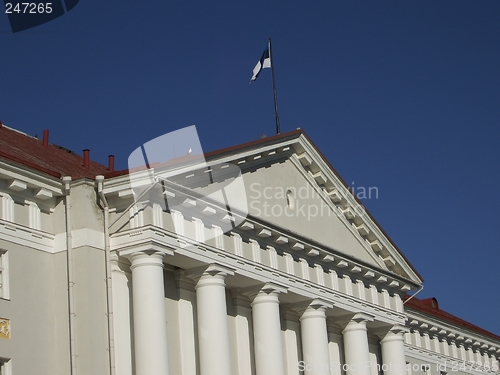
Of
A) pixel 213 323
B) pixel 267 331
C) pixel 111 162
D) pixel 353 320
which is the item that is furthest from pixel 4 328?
pixel 353 320

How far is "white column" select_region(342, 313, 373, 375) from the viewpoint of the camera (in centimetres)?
3238

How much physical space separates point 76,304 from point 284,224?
26.5ft

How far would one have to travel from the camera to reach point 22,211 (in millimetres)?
23453

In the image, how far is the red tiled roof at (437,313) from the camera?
42.0 metres

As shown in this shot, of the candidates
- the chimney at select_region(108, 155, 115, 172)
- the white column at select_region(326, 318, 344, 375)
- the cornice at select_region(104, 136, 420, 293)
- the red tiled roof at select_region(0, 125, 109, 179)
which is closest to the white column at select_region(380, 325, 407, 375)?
the cornice at select_region(104, 136, 420, 293)

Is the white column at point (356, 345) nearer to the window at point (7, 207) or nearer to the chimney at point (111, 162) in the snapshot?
the chimney at point (111, 162)

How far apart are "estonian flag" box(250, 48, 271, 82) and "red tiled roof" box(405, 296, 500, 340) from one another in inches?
488

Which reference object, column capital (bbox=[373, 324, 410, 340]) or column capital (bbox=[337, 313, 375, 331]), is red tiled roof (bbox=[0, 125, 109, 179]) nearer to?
column capital (bbox=[337, 313, 375, 331])

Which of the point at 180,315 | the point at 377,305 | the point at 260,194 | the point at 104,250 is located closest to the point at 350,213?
the point at 377,305

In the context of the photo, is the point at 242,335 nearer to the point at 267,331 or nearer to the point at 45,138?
the point at 267,331

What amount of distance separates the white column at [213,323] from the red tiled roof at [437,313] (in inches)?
647

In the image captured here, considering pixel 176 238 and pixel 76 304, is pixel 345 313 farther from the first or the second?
pixel 76 304

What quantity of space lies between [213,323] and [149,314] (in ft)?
8.23

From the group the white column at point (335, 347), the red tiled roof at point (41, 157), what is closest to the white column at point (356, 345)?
the white column at point (335, 347)
